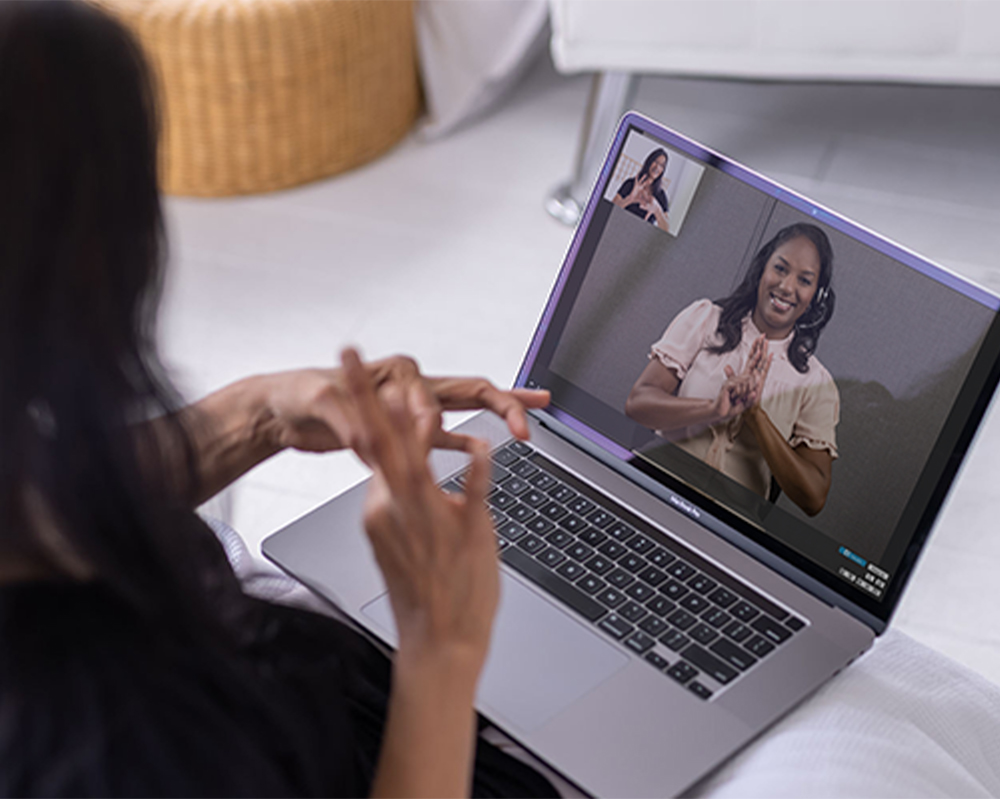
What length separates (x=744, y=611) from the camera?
2.82 feet

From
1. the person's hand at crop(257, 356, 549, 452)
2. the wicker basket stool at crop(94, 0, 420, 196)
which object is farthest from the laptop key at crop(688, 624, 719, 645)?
the wicker basket stool at crop(94, 0, 420, 196)

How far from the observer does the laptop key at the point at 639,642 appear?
830 mm

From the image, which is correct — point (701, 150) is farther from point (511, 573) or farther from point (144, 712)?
point (144, 712)

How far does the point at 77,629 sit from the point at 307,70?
5.52ft

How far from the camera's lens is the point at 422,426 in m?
0.63

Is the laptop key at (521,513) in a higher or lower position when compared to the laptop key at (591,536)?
lower

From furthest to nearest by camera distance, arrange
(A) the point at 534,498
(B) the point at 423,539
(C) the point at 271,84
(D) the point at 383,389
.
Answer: (C) the point at 271,84
(A) the point at 534,498
(D) the point at 383,389
(B) the point at 423,539

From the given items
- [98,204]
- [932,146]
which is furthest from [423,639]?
[932,146]

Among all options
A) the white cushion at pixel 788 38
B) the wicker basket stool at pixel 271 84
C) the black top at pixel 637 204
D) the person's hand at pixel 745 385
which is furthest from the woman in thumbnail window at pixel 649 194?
the wicker basket stool at pixel 271 84

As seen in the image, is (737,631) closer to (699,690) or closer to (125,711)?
(699,690)

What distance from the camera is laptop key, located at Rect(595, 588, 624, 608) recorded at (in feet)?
2.84

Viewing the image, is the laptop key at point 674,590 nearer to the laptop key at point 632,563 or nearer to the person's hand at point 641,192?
the laptop key at point 632,563

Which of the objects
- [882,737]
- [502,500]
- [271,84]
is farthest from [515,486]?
[271,84]

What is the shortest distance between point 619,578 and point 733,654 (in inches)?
4.1
